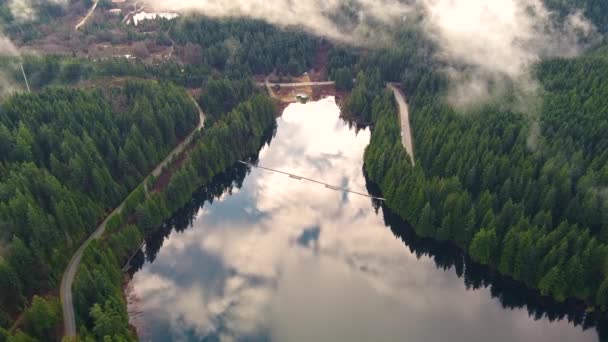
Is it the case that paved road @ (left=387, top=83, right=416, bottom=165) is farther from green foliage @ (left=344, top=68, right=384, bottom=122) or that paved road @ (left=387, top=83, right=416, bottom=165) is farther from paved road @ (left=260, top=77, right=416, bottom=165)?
green foliage @ (left=344, top=68, right=384, bottom=122)

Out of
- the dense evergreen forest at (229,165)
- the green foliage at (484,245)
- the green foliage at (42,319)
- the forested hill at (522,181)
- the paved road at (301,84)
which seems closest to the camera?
the green foliage at (42,319)

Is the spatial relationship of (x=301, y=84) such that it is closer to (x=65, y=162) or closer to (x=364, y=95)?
(x=364, y=95)

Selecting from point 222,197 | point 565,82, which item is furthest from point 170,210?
point 565,82

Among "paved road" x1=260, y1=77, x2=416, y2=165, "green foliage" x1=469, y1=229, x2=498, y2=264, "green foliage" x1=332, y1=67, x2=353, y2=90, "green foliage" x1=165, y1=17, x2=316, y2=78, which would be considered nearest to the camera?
"green foliage" x1=469, y1=229, x2=498, y2=264

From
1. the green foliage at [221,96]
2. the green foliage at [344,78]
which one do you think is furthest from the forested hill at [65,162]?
the green foliage at [344,78]

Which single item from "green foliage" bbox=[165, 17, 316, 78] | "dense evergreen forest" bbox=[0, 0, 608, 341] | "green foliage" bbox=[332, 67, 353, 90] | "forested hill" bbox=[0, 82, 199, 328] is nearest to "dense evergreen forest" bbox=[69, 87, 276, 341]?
"dense evergreen forest" bbox=[0, 0, 608, 341]

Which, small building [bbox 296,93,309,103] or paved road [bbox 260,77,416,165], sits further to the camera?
small building [bbox 296,93,309,103]

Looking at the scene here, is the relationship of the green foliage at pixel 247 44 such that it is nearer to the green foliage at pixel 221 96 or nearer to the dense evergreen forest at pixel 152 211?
the green foliage at pixel 221 96
